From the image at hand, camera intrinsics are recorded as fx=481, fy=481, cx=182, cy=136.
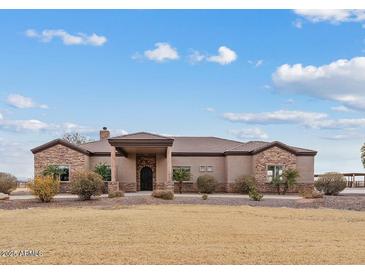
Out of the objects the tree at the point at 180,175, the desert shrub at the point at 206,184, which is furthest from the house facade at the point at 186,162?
the desert shrub at the point at 206,184

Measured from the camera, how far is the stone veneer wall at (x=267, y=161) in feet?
106

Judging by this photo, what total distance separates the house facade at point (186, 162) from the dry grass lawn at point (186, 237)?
47.0 feet

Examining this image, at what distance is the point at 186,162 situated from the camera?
1325 inches

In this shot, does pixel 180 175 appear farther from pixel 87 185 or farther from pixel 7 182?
pixel 7 182

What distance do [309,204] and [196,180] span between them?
12191 millimetres

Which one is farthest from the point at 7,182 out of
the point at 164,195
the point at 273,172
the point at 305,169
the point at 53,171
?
the point at 305,169

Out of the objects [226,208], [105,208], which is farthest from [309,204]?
[105,208]

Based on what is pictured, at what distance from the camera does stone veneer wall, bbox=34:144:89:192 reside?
31.8 metres

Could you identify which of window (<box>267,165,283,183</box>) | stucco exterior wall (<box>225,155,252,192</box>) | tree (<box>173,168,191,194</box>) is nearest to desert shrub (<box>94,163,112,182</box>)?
tree (<box>173,168,191,194</box>)

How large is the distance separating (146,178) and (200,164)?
3908 mm

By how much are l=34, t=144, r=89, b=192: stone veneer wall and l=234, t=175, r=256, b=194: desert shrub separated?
10308 mm

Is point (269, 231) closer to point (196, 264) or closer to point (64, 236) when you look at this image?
point (196, 264)

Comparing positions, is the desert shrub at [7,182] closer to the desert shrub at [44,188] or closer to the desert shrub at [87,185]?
the desert shrub at [44,188]

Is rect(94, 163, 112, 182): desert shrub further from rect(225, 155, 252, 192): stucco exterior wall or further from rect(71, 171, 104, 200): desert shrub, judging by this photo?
rect(225, 155, 252, 192): stucco exterior wall
